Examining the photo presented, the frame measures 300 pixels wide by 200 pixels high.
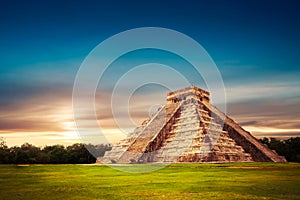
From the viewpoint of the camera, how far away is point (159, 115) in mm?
55938

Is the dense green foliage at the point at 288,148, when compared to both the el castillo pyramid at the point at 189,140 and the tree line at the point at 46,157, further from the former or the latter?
the tree line at the point at 46,157

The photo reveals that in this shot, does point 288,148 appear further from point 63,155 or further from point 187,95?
point 63,155

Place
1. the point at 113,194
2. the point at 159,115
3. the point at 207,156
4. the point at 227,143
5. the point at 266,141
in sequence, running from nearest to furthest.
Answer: the point at 113,194 < the point at 207,156 < the point at 227,143 < the point at 159,115 < the point at 266,141

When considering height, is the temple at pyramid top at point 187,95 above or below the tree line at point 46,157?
above

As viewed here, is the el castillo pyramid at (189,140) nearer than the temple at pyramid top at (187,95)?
Yes

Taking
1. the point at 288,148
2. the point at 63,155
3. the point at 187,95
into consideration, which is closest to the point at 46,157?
the point at 63,155

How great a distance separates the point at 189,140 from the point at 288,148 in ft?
124

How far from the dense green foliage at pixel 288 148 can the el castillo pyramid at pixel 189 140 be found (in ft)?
61.5

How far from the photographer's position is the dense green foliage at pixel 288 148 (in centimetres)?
6762

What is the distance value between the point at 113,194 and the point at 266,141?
7478 cm


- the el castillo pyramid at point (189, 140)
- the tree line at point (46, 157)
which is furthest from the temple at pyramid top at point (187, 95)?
the tree line at point (46, 157)

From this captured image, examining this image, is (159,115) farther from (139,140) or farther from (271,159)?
(271,159)

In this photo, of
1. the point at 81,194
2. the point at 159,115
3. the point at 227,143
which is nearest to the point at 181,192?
the point at 81,194

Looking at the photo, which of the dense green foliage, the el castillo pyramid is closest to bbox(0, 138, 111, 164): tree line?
the el castillo pyramid
